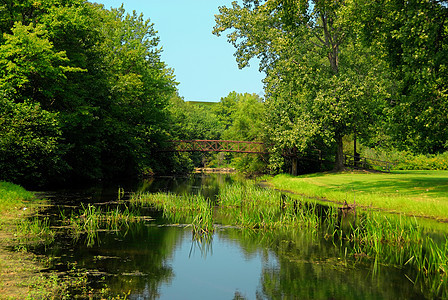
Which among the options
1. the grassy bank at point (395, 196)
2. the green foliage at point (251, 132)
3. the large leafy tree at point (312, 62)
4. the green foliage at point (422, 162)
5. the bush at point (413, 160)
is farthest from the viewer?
the green foliage at point (251, 132)

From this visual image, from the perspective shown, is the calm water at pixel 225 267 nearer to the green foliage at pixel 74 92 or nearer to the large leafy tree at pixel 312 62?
the green foliage at pixel 74 92

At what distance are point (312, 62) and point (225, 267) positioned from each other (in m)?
29.0

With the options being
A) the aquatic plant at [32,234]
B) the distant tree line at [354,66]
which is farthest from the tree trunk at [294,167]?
the aquatic plant at [32,234]

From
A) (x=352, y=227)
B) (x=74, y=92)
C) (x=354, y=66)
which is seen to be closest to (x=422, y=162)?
(x=354, y=66)

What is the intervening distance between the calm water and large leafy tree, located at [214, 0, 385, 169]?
865 inches

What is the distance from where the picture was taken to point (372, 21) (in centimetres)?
2488

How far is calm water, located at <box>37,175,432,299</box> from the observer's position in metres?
9.62

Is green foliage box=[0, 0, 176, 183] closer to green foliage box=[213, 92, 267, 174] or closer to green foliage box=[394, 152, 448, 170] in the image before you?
green foliage box=[213, 92, 267, 174]

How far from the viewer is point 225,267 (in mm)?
12062

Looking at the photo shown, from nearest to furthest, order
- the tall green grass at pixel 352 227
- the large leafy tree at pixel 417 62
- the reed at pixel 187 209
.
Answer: the tall green grass at pixel 352 227 < the reed at pixel 187 209 < the large leafy tree at pixel 417 62

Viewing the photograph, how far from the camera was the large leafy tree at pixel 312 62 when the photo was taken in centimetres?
3441

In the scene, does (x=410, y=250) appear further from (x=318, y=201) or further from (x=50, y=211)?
(x=50, y=211)

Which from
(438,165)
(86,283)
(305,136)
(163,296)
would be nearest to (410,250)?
(163,296)

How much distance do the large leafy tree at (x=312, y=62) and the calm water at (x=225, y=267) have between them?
865 inches
